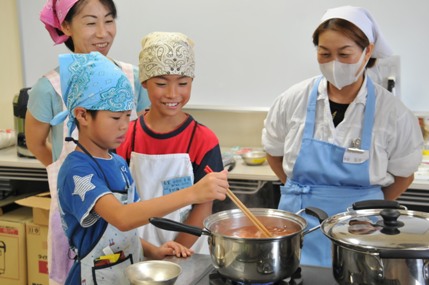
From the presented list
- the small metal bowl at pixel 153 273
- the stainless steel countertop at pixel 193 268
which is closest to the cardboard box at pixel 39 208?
the stainless steel countertop at pixel 193 268

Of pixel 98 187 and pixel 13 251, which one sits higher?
pixel 98 187

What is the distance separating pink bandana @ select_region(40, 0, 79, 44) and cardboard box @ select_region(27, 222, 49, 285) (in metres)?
1.35

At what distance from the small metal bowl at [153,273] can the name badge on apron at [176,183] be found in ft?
1.78

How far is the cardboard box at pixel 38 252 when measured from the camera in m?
3.13

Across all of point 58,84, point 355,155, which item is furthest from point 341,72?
point 58,84

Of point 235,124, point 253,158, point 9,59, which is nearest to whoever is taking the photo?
point 253,158

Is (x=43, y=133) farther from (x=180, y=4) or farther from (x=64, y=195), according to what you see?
(x=180, y=4)

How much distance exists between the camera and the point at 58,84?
81.9 inches

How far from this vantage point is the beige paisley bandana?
173cm

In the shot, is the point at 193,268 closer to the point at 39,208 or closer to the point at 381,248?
the point at 381,248

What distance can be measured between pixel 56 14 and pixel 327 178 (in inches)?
46.4

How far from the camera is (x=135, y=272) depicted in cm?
119

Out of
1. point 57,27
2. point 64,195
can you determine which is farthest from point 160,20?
point 64,195

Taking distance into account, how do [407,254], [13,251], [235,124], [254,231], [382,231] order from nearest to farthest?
1. [407,254]
2. [382,231]
3. [254,231]
4. [13,251]
5. [235,124]
